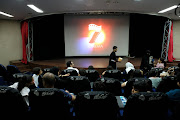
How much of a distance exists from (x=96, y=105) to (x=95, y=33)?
8.28 m

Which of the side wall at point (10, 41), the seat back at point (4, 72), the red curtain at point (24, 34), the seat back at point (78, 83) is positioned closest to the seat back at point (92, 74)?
the seat back at point (78, 83)

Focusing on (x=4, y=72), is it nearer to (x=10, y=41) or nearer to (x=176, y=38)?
(x=10, y=41)

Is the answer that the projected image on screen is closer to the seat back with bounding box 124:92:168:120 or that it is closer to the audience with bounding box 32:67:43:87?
the audience with bounding box 32:67:43:87

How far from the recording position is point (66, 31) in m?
9.93

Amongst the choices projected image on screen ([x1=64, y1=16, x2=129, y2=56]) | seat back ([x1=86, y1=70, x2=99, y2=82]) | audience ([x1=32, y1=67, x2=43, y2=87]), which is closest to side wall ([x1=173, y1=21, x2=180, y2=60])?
projected image on screen ([x1=64, y1=16, x2=129, y2=56])

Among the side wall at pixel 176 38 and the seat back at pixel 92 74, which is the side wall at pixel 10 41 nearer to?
the seat back at pixel 92 74

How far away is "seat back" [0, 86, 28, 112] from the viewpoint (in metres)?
2.07

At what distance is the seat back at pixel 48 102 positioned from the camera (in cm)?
197

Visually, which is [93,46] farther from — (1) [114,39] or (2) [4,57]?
(2) [4,57]

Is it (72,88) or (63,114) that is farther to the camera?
(72,88)

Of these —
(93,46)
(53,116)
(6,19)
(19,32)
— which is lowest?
(53,116)

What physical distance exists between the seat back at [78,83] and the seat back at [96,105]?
109cm

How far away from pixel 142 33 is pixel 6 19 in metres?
9.29

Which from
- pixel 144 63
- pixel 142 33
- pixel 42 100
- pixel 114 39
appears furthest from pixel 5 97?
pixel 142 33
